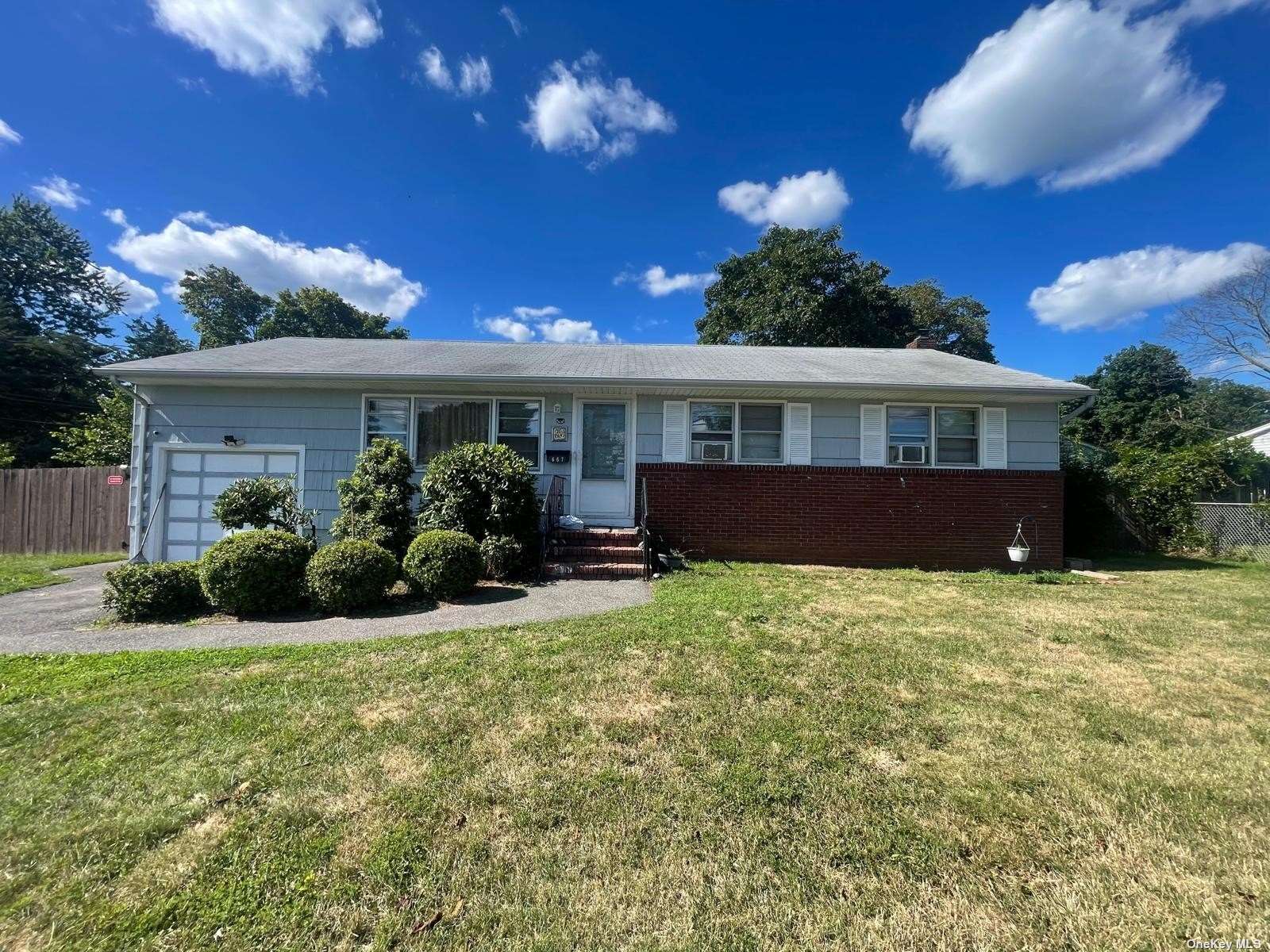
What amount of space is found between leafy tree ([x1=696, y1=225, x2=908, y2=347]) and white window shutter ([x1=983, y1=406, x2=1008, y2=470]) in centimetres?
1182

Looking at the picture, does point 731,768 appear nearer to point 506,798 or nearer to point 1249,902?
point 506,798

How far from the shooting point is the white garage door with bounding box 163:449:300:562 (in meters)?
8.57

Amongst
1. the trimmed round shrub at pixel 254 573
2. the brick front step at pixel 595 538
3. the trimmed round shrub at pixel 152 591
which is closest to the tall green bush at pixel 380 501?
the trimmed round shrub at pixel 254 573

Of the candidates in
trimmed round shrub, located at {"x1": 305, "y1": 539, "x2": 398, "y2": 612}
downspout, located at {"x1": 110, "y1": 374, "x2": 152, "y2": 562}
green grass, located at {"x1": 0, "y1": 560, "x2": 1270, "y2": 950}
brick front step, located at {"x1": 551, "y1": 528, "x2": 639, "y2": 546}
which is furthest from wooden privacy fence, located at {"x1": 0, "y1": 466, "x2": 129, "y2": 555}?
brick front step, located at {"x1": 551, "y1": 528, "x2": 639, "y2": 546}

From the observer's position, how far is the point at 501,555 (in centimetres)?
677

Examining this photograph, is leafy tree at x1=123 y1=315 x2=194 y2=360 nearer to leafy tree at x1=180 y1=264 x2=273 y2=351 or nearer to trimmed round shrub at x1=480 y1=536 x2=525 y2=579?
leafy tree at x1=180 y1=264 x2=273 y2=351

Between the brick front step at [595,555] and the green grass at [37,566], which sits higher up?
the brick front step at [595,555]

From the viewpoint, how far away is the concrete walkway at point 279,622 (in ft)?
14.8

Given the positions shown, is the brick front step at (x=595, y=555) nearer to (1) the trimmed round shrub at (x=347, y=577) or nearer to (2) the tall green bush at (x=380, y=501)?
(2) the tall green bush at (x=380, y=501)

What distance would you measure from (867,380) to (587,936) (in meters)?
8.57

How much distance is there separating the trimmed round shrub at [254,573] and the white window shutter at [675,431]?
5.50 m

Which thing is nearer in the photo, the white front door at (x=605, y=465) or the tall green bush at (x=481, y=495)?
the tall green bush at (x=481, y=495)

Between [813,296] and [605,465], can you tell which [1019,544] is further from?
[813,296]

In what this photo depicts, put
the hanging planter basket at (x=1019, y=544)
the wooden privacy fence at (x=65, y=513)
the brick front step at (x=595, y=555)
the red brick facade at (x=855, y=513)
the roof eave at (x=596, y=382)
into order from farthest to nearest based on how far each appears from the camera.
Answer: the wooden privacy fence at (x=65, y=513), the red brick facade at (x=855, y=513), the hanging planter basket at (x=1019, y=544), the roof eave at (x=596, y=382), the brick front step at (x=595, y=555)
